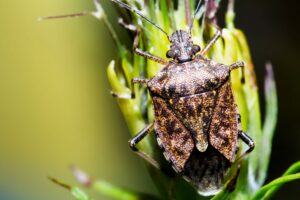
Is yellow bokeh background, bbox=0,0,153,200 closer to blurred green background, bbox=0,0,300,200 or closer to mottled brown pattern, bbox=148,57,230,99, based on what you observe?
A: blurred green background, bbox=0,0,300,200

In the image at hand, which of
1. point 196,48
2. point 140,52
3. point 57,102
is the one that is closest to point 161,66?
point 140,52

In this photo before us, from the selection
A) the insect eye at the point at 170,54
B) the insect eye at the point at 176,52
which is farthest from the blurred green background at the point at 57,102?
the insect eye at the point at 170,54

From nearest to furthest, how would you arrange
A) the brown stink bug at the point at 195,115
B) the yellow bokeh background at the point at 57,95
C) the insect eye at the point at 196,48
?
the brown stink bug at the point at 195,115, the insect eye at the point at 196,48, the yellow bokeh background at the point at 57,95

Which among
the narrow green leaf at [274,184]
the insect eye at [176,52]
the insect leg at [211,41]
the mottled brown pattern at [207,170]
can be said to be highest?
the insect leg at [211,41]

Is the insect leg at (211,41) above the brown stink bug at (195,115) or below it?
above

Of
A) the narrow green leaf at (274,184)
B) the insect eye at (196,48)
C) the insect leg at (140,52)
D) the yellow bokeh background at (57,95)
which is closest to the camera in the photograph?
the narrow green leaf at (274,184)

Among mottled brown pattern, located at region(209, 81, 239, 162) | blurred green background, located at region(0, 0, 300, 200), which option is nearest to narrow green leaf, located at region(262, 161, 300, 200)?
mottled brown pattern, located at region(209, 81, 239, 162)

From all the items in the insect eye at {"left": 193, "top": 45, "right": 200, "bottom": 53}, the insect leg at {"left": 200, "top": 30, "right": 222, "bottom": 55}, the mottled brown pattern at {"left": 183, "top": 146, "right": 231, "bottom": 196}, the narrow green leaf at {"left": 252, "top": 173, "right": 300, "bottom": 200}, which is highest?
the insect leg at {"left": 200, "top": 30, "right": 222, "bottom": 55}

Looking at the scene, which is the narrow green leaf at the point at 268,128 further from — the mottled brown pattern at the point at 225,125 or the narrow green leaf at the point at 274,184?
the narrow green leaf at the point at 274,184
